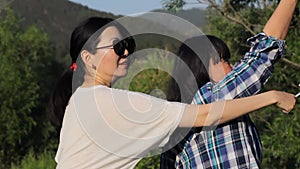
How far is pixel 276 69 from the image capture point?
4.71m

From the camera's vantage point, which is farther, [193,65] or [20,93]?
[20,93]

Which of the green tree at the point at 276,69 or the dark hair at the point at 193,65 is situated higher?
the dark hair at the point at 193,65

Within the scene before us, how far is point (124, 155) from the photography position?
1822mm

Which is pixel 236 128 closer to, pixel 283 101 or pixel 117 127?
pixel 283 101

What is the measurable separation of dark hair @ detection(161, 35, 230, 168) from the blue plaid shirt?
0.05 metres

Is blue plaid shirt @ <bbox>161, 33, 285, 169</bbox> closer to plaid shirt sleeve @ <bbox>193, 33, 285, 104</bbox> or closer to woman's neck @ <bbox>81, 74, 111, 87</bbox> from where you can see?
plaid shirt sleeve @ <bbox>193, 33, 285, 104</bbox>

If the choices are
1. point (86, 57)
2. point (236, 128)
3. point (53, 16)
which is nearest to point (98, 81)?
point (86, 57)

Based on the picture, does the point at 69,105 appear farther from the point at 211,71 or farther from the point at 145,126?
the point at 211,71

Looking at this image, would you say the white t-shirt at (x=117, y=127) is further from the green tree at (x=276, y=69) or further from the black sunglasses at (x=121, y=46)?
the green tree at (x=276, y=69)

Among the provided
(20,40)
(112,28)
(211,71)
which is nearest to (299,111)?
(211,71)

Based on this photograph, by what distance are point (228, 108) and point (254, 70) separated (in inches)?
8.4

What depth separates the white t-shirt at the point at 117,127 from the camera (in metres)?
1.79

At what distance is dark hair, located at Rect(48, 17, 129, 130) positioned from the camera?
6.48 ft

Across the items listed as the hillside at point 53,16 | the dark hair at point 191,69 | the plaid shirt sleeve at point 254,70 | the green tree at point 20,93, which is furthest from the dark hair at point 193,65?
the hillside at point 53,16
